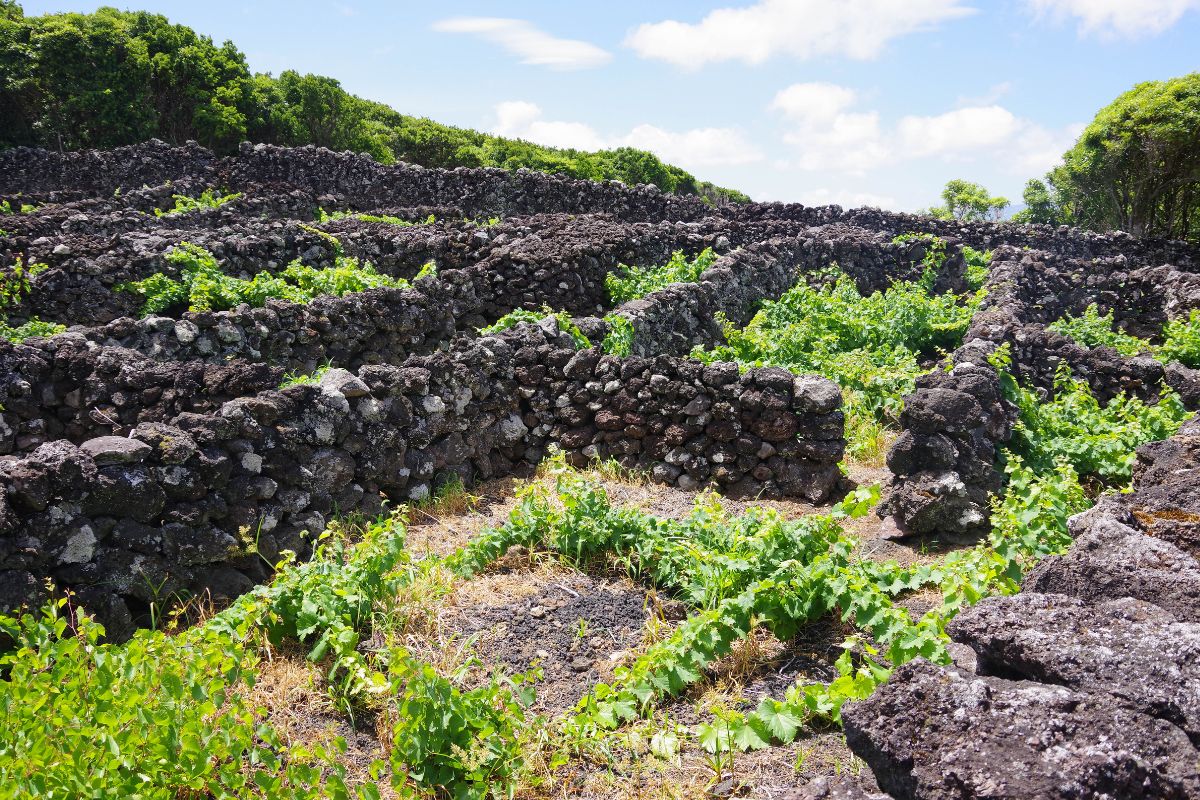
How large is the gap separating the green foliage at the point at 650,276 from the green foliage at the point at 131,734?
10.5 meters

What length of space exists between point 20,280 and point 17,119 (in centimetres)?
2418

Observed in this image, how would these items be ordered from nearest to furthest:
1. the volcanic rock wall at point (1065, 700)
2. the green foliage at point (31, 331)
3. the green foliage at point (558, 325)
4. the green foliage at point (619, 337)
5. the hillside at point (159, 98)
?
the volcanic rock wall at point (1065, 700) → the green foliage at point (31, 331) → the green foliage at point (558, 325) → the green foliage at point (619, 337) → the hillside at point (159, 98)

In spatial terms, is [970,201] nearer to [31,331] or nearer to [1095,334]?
[1095,334]

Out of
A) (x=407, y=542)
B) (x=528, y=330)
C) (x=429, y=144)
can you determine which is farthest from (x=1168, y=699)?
(x=429, y=144)

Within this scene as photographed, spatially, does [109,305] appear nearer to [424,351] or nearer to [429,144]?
[424,351]

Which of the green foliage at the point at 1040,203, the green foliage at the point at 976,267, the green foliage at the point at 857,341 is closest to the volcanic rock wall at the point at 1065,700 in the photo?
the green foliage at the point at 857,341

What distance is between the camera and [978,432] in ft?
23.3

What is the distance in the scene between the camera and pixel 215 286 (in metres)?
9.77

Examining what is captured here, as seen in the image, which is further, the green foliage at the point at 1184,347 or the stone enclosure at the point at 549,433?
the green foliage at the point at 1184,347

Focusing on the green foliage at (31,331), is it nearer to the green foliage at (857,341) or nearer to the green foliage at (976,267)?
the green foliage at (857,341)

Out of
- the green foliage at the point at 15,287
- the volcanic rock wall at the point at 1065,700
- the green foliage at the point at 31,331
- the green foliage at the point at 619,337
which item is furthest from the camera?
the green foliage at the point at 15,287

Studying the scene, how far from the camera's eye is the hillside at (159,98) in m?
28.4

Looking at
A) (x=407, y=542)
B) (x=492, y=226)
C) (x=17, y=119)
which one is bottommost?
(x=407, y=542)

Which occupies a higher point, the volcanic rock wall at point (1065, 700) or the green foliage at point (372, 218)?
the green foliage at point (372, 218)
